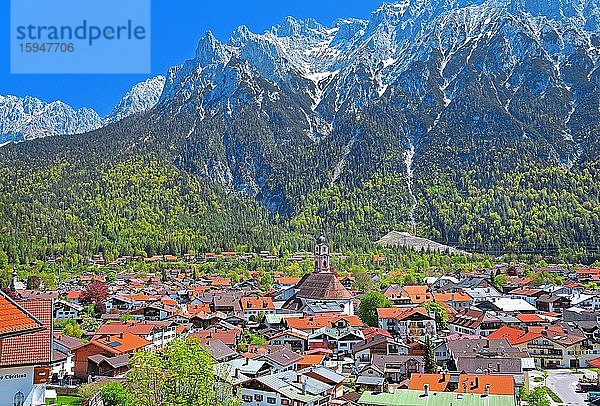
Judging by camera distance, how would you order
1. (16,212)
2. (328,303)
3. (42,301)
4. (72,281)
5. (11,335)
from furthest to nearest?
1. (16,212)
2. (72,281)
3. (328,303)
4. (42,301)
5. (11,335)

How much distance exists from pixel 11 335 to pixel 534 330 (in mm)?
51960

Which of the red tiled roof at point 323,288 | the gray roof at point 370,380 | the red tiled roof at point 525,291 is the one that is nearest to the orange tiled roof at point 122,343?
the gray roof at point 370,380

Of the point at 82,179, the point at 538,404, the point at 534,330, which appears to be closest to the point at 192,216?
the point at 82,179

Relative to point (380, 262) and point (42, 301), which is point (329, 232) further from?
point (42, 301)

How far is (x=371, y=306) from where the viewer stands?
6512 cm

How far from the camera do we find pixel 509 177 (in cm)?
17038

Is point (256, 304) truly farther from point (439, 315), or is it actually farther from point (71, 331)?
point (71, 331)

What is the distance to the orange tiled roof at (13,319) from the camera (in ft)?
29.9

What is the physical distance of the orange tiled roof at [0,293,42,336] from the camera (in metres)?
9.10

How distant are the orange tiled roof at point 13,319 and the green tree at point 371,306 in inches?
2190

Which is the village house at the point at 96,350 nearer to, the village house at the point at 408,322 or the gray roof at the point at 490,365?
the gray roof at the point at 490,365

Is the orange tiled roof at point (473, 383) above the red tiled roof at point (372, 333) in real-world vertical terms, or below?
below

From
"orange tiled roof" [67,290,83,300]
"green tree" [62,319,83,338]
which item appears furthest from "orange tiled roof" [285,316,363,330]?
"orange tiled roof" [67,290,83,300]

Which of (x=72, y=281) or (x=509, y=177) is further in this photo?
(x=509, y=177)
